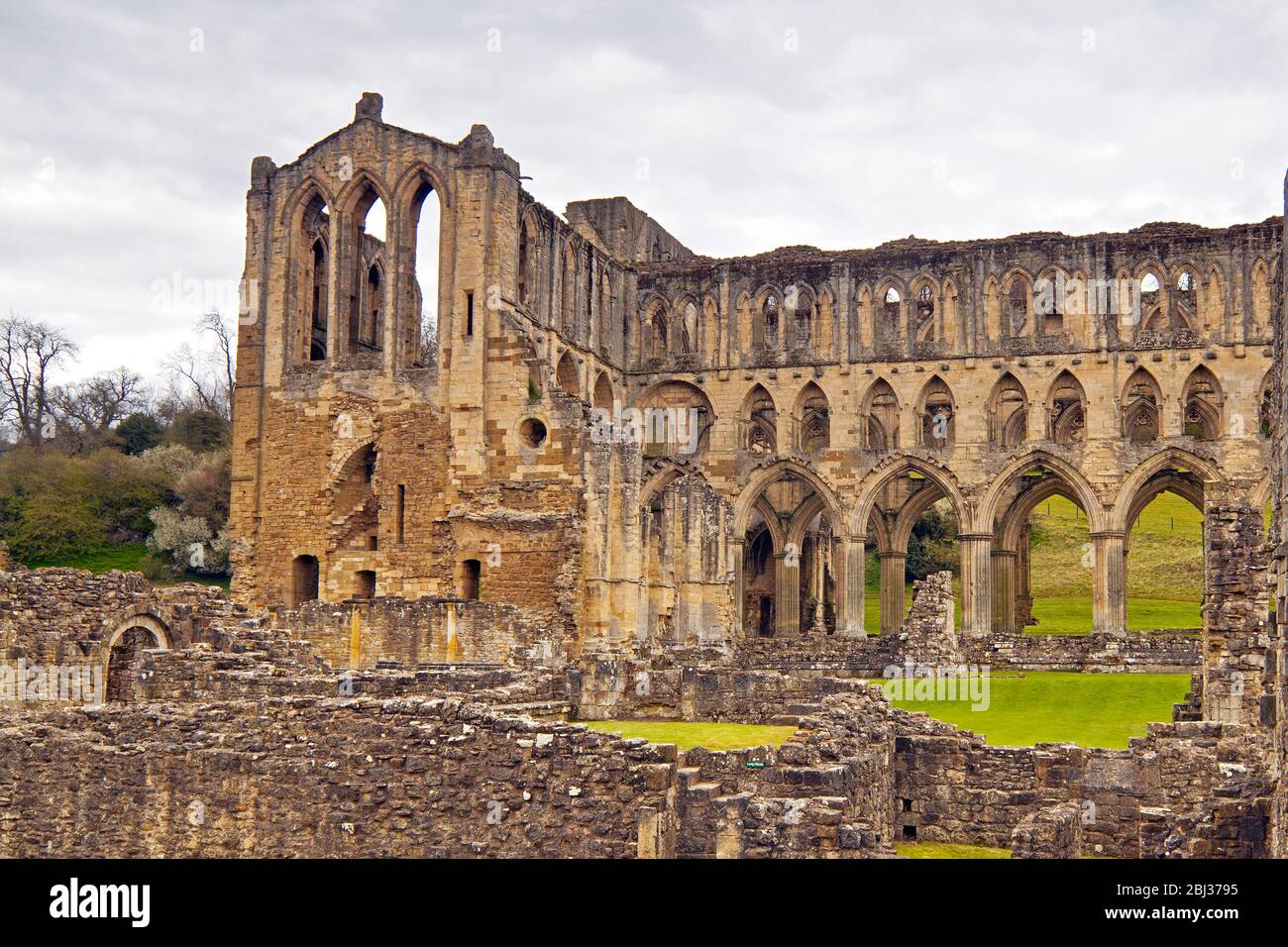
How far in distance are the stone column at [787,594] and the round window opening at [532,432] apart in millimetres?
15605

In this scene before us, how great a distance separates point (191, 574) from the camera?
5078 centimetres

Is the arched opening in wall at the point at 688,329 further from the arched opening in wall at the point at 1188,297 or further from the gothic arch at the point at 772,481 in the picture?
the arched opening in wall at the point at 1188,297

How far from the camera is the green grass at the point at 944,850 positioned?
1653 cm

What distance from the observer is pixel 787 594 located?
171ft

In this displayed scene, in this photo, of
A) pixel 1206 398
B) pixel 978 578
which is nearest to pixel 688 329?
pixel 978 578

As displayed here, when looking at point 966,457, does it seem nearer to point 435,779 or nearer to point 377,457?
point 377,457

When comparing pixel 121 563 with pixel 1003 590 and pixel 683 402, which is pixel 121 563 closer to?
pixel 683 402

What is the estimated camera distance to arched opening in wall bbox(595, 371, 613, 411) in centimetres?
5000

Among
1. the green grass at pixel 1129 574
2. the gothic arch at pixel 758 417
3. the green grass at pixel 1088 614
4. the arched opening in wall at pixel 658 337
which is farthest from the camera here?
the green grass at pixel 1129 574

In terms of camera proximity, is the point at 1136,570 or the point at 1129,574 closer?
the point at 1136,570

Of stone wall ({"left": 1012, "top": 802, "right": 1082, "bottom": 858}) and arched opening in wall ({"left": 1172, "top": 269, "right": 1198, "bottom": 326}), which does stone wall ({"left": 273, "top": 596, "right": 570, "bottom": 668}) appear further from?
arched opening in wall ({"left": 1172, "top": 269, "right": 1198, "bottom": 326})

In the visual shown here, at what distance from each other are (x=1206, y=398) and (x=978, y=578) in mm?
8929

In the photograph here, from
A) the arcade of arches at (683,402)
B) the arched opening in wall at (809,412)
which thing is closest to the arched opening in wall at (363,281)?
the arcade of arches at (683,402)

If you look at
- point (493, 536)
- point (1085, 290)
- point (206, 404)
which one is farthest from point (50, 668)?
point (206, 404)
